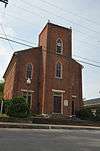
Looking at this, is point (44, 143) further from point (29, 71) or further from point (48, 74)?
point (29, 71)

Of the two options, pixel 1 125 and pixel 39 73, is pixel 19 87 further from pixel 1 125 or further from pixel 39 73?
pixel 1 125

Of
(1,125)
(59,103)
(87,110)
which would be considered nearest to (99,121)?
(87,110)

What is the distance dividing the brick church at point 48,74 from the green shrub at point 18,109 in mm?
5559

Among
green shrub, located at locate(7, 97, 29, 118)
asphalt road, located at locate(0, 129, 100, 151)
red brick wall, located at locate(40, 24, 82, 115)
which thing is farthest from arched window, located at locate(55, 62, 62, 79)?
asphalt road, located at locate(0, 129, 100, 151)

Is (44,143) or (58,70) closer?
(44,143)

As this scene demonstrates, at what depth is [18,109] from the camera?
27016mm

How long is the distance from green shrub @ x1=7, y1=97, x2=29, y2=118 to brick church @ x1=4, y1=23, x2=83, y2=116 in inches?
219

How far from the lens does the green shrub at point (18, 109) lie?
2686 centimetres

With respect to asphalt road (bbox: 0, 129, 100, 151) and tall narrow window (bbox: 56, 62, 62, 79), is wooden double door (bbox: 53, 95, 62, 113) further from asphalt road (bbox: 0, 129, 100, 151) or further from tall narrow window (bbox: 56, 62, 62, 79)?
asphalt road (bbox: 0, 129, 100, 151)

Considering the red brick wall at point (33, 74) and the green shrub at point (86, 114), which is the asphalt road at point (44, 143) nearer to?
the green shrub at point (86, 114)

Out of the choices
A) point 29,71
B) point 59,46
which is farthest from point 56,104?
point 59,46

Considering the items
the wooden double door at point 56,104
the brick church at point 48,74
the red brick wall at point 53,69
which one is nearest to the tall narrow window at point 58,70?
the brick church at point 48,74

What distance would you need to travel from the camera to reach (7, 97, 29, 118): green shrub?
88.1 ft

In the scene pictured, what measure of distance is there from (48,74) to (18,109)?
814 cm
